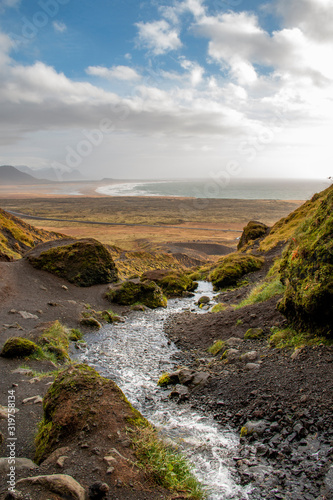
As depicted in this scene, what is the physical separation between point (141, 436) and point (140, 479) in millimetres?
745

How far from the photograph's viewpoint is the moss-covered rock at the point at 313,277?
7.52 metres

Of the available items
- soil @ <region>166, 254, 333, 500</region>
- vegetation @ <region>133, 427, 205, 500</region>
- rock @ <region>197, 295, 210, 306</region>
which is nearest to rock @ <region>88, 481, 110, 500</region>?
vegetation @ <region>133, 427, 205, 500</region>

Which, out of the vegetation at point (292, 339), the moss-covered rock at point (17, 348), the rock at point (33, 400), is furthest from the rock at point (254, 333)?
the moss-covered rock at point (17, 348)

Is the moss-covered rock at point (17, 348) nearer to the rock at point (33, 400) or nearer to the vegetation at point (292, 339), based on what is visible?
the rock at point (33, 400)

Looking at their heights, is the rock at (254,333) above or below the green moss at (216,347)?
above

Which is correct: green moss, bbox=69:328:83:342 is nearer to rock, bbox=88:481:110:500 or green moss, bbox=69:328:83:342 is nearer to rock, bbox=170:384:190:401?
rock, bbox=170:384:190:401

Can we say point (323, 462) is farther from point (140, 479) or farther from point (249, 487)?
point (140, 479)

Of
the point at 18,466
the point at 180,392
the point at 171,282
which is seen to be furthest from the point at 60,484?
the point at 171,282

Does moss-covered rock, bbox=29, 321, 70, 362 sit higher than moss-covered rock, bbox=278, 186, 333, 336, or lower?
lower

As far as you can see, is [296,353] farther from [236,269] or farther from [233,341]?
[236,269]

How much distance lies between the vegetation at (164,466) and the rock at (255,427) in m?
1.36

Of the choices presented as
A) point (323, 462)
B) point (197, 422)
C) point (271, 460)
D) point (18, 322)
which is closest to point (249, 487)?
point (271, 460)

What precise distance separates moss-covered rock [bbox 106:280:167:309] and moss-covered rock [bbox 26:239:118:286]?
1719 millimetres

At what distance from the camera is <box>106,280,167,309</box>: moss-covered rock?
18.4 meters
